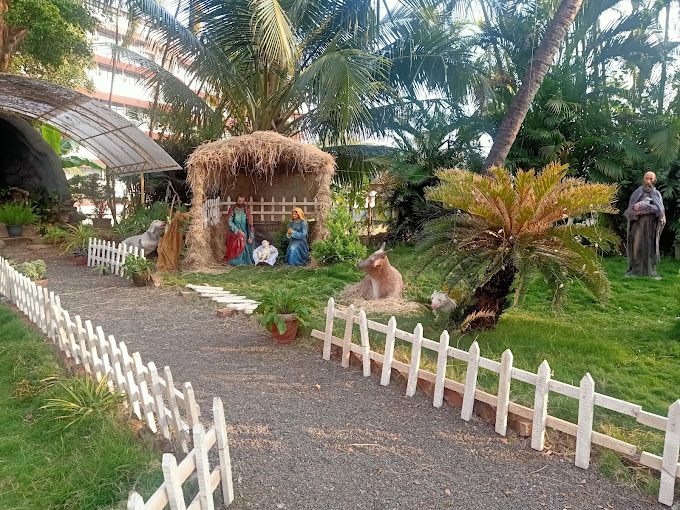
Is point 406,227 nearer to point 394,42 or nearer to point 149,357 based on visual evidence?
point 394,42

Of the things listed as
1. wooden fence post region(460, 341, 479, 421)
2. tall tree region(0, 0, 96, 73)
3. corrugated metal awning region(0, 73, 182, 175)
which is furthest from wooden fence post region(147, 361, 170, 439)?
tall tree region(0, 0, 96, 73)

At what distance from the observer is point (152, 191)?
16906mm

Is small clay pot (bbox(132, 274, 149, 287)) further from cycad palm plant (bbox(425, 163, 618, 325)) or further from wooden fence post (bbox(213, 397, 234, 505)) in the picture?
wooden fence post (bbox(213, 397, 234, 505))

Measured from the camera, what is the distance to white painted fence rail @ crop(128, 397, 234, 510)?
210cm

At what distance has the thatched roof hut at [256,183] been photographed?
1039 centimetres

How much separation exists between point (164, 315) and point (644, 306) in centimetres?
661

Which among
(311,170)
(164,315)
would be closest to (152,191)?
(311,170)

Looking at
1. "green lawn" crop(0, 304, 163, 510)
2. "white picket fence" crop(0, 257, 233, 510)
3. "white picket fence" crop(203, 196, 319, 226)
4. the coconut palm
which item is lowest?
"green lawn" crop(0, 304, 163, 510)

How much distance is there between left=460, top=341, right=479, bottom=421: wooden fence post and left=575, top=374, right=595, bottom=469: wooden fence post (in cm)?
74

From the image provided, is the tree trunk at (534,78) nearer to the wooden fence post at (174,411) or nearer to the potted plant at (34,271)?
the wooden fence post at (174,411)

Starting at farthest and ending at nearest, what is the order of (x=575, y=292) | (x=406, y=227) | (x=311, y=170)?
(x=406, y=227)
(x=311, y=170)
(x=575, y=292)

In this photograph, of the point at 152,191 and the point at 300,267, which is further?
the point at 152,191

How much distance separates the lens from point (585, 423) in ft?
10.4

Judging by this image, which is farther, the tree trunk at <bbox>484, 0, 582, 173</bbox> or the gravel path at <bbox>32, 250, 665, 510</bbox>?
the tree trunk at <bbox>484, 0, 582, 173</bbox>
